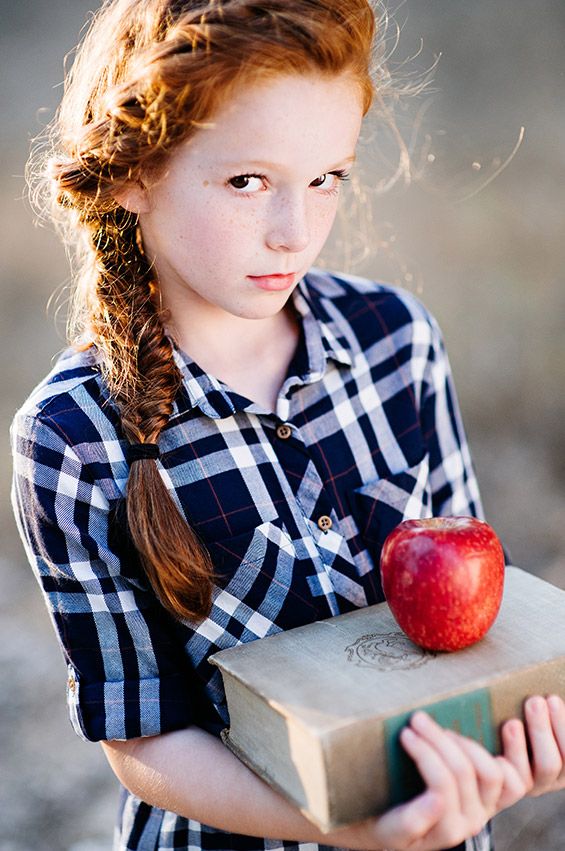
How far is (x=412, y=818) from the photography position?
887 millimetres

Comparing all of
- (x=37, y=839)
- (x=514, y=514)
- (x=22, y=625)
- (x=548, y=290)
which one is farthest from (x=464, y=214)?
(x=37, y=839)

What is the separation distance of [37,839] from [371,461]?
4.76 feet

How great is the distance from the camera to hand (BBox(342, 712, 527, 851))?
87cm

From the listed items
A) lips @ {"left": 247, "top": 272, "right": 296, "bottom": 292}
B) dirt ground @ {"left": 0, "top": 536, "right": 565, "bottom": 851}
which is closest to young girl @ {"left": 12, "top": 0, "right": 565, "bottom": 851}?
lips @ {"left": 247, "top": 272, "right": 296, "bottom": 292}

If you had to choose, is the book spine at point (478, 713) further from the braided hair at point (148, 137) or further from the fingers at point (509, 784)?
the braided hair at point (148, 137)

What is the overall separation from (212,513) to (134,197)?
1.25 ft

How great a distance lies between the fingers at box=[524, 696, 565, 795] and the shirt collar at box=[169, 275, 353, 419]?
0.48 m

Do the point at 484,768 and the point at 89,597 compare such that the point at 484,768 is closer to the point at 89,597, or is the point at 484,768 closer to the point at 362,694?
the point at 362,694

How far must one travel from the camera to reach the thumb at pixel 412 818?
89 cm

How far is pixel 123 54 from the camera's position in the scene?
110 centimetres

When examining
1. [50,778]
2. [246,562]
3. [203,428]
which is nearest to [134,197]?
[203,428]

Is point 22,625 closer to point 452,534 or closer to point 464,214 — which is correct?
point 452,534

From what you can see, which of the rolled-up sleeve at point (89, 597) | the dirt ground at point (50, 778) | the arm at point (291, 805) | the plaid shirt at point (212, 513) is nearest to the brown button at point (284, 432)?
the plaid shirt at point (212, 513)

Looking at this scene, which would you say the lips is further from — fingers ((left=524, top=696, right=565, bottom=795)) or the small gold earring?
fingers ((left=524, top=696, right=565, bottom=795))
